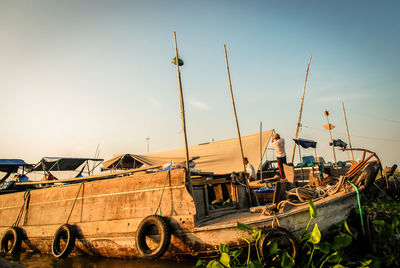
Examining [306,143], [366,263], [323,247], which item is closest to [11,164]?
[323,247]

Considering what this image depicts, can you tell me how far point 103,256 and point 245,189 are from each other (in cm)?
395

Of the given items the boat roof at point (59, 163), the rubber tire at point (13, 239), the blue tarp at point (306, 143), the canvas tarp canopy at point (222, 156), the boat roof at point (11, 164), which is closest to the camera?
the rubber tire at point (13, 239)

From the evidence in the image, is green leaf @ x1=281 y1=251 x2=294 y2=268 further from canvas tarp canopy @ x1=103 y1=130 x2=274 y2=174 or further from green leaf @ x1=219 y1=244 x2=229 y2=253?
canvas tarp canopy @ x1=103 y1=130 x2=274 y2=174

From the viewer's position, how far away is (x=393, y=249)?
3695 mm

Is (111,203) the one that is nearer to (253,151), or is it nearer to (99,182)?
(99,182)

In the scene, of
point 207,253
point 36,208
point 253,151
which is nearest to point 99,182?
point 36,208

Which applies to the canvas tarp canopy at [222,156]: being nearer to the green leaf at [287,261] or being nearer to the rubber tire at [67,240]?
the rubber tire at [67,240]

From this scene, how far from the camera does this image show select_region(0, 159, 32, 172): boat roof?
382 inches

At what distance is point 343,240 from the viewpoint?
10.8 ft

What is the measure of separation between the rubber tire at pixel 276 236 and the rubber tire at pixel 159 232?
1726mm

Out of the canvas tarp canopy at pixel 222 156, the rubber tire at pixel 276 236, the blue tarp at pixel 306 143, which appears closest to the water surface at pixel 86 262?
the rubber tire at pixel 276 236

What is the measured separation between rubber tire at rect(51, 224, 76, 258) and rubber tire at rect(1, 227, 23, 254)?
1.92 m

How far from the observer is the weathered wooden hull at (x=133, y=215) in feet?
12.4

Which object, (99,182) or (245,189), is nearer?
(99,182)
